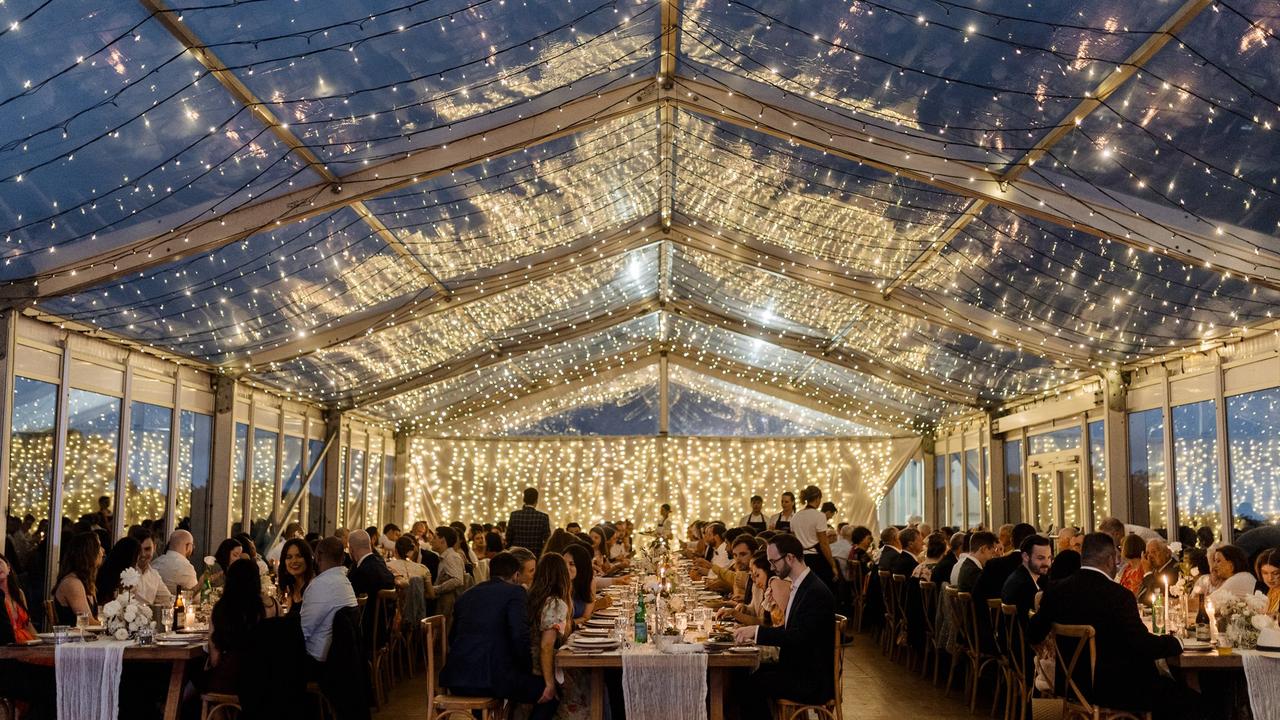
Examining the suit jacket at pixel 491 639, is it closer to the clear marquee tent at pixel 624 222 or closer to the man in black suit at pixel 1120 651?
the man in black suit at pixel 1120 651

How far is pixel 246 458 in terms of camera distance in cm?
1404

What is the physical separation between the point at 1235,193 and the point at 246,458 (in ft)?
35.1

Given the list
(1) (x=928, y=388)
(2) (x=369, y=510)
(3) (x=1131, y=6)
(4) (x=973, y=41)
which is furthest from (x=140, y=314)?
(1) (x=928, y=388)

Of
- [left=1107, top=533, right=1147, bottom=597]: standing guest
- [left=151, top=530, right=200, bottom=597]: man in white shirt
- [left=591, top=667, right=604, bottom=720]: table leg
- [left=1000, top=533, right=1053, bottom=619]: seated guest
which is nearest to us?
[left=591, top=667, right=604, bottom=720]: table leg

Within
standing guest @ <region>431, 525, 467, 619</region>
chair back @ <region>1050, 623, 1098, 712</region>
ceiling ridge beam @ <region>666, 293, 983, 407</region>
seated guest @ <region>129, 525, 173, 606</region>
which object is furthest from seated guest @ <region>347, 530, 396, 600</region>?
ceiling ridge beam @ <region>666, 293, 983, 407</region>

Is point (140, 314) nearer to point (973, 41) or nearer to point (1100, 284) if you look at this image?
point (973, 41)

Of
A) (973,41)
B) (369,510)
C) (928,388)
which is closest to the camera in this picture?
(973,41)

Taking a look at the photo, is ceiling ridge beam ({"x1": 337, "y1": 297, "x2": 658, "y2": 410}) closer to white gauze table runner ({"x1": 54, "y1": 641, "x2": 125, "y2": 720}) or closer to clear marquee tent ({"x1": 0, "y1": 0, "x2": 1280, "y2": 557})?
clear marquee tent ({"x1": 0, "y1": 0, "x2": 1280, "y2": 557})

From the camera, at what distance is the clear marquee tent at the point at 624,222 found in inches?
263

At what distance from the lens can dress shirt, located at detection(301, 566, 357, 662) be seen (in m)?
6.17

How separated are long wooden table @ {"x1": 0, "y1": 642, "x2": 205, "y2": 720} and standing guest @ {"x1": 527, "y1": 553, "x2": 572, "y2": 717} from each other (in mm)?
1779

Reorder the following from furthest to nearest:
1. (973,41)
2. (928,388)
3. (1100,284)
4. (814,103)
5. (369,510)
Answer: (369,510) → (928,388) → (1100,284) → (814,103) → (973,41)

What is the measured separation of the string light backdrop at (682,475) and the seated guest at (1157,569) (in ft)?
38.7

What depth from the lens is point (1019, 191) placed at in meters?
8.75
